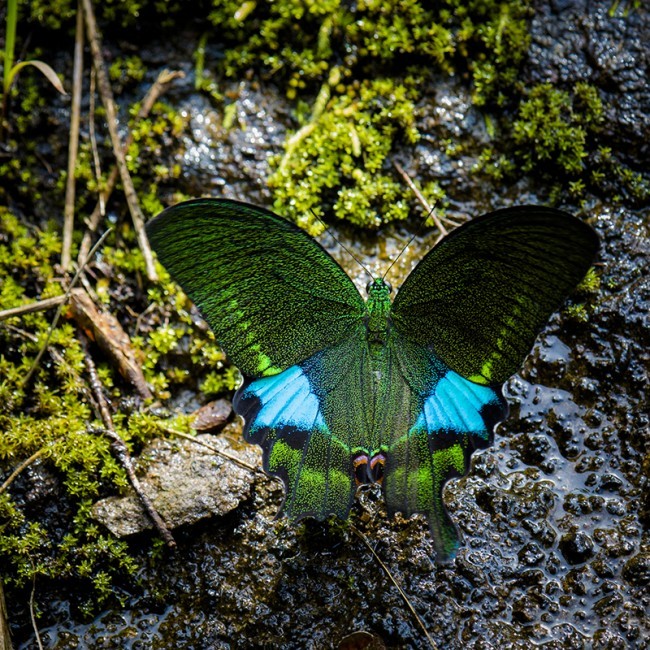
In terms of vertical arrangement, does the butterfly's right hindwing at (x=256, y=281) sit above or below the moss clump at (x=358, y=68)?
below

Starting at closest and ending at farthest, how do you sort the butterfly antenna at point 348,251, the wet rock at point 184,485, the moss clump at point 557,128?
the wet rock at point 184,485 < the butterfly antenna at point 348,251 < the moss clump at point 557,128

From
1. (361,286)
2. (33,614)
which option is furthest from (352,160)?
(33,614)

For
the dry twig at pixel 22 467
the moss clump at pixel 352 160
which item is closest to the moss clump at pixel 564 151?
the moss clump at pixel 352 160

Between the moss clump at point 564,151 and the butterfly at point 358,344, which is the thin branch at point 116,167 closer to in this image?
the butterfly at point 358,344

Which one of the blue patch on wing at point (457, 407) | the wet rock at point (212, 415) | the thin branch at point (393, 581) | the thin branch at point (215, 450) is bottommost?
the thin branch at point (393, 581)

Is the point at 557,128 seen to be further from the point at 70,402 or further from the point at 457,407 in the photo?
the point at 70,402

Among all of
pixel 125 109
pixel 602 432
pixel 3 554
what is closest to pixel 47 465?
pixel 3 554

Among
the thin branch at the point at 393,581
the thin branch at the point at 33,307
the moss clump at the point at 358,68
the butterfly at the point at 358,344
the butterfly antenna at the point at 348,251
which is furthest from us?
the moss clump at the point at 358,68
